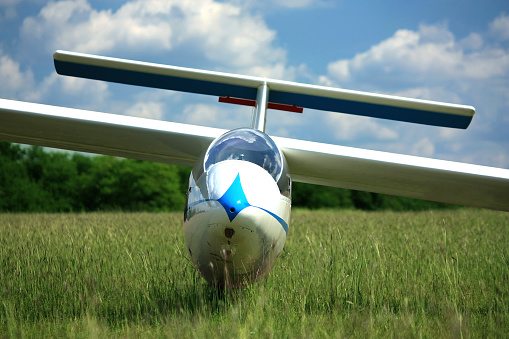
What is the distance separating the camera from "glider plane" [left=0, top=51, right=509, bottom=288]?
12.2 feet

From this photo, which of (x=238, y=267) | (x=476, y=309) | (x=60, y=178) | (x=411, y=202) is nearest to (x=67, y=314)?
(x=238, y=267)

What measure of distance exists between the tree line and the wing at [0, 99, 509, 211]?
3184 centimetres

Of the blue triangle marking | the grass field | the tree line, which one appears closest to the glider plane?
the blue triangle marking

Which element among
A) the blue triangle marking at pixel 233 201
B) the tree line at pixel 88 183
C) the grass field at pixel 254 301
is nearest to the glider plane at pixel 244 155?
the blue triangle marking at pixel 233 201

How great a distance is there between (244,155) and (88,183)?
3973 centimetres

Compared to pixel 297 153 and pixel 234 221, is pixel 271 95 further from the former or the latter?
pixel 234 221

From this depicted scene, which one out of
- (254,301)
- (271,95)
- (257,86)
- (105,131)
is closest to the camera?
(254,301)

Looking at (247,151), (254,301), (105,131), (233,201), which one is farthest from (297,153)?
(105,131)

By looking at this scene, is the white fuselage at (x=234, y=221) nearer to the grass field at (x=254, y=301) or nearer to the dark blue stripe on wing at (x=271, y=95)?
the grass field at (x=254, y=301)

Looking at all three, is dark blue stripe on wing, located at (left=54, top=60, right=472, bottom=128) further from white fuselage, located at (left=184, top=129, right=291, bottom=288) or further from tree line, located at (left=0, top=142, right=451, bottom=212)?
tree line, located at (left=0, top=142, right=451, bottom=212)

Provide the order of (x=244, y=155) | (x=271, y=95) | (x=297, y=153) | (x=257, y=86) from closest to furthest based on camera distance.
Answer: (x=244, y=155), (x=297, y=153), (x=257, y=86), (x=271, y=95)

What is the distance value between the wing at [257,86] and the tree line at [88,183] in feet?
102

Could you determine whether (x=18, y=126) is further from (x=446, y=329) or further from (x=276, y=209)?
(x=446, y=329)

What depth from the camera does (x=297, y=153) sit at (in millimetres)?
5312
